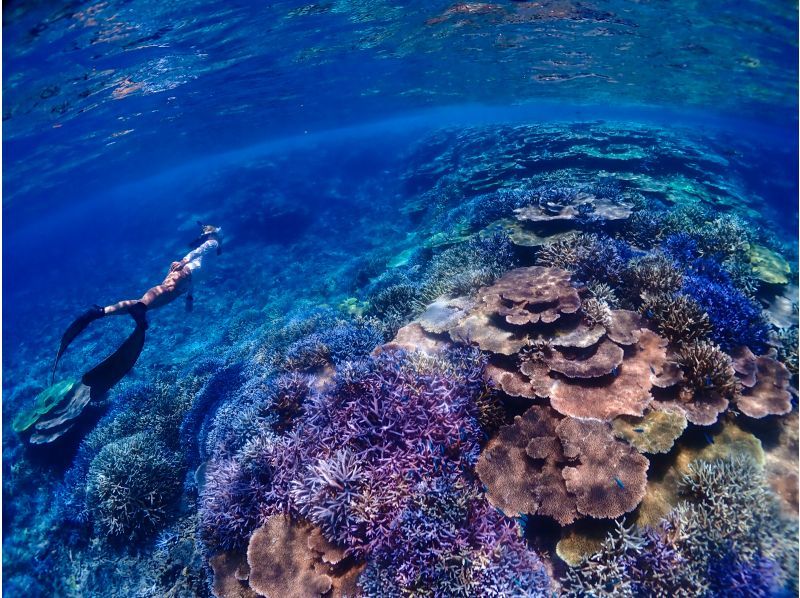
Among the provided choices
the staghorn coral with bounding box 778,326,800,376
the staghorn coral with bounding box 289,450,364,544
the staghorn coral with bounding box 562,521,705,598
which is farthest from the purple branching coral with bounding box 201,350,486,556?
the staghorn coral with bounding box 778,326,800,376

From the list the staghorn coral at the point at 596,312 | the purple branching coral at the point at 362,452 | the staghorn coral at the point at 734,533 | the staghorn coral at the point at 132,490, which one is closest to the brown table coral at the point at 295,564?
the purple branching coral at the point at 362,452

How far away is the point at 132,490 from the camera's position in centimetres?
665

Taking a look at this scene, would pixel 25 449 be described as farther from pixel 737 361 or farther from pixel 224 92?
pixel 224 92

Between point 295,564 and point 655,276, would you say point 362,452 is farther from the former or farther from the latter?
point 655,276

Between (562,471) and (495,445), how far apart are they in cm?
72

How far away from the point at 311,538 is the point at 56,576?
8690 millimetres

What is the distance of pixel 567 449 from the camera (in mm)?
3824

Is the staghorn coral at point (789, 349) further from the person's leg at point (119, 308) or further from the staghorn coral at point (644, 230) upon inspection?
the person's leg at point (119, 308)

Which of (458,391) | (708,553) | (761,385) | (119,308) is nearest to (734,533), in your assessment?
(708,553)

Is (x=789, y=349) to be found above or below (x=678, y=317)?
below

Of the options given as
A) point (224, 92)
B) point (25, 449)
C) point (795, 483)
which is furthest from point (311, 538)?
point (224, 92)

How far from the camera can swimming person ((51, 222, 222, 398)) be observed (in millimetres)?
6457

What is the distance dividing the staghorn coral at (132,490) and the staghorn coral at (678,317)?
8623 mm

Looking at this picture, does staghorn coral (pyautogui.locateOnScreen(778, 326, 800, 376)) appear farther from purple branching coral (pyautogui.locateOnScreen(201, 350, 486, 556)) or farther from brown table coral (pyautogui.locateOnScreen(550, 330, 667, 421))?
purple branching coral (pyautogui.locateOnScreen(201, 350, 486, 556))
